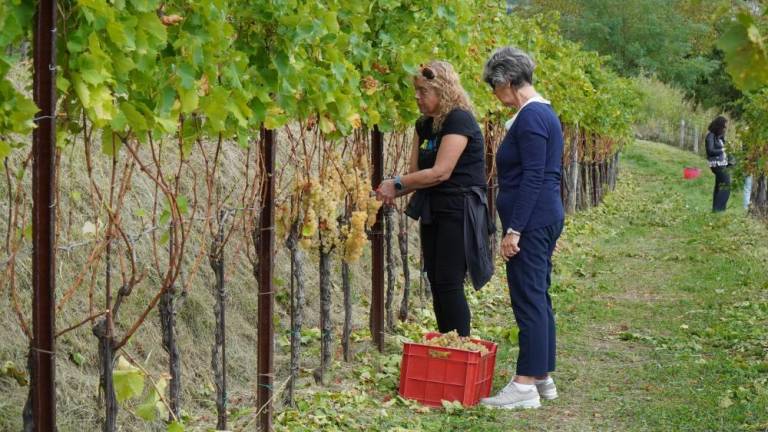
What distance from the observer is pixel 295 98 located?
4.78m

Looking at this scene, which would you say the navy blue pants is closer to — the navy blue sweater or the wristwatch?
the navy blue sweater

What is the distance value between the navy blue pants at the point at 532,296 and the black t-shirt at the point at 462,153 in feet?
1.58

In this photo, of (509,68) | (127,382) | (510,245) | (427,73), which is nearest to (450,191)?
(510,245)

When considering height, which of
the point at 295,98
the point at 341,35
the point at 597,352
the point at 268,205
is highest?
the point at 341,35

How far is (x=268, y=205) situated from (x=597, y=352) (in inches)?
124

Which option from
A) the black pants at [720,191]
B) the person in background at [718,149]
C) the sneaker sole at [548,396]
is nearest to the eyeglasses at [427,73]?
the sneaker sole at [548,396]

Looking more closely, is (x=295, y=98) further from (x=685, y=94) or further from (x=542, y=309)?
(x=685, y=94)

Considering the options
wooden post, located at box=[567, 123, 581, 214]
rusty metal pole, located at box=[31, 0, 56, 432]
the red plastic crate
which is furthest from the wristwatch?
wooden post, located at box=[567, 123, 581, 214]

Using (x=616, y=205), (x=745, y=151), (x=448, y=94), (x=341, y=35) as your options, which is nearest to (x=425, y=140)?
(x=448, y=94)

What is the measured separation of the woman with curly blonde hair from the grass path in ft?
2.29

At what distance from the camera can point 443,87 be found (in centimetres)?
571

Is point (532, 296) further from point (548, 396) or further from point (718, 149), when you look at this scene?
point (718, 149)

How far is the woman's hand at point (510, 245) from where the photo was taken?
17.8ft

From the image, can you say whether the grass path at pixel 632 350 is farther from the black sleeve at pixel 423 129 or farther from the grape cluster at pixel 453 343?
the black sleeve at pixel 423 129
